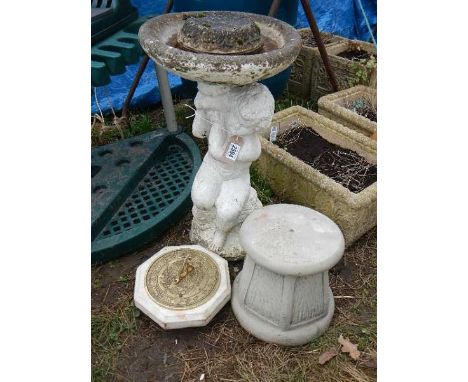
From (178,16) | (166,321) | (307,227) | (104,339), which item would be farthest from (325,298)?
(178,16)

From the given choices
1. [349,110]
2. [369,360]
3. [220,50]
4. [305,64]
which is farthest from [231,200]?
[305,64]

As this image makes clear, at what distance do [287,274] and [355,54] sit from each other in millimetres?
3357

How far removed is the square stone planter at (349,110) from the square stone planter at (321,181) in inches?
7.1

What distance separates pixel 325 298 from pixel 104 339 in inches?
48.0

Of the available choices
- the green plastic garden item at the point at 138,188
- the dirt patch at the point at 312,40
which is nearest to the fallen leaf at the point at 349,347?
the green plastic garden item at the point at 138,188

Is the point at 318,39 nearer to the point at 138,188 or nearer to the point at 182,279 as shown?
the point at 138,188

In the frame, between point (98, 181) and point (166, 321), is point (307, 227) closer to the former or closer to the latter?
point (166, 321)

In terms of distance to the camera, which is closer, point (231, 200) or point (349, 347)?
point (349, 347)

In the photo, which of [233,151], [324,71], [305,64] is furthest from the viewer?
[305,64]

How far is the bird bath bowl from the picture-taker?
176 centimetres

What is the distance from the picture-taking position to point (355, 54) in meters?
4.52

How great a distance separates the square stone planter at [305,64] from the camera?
437 cm

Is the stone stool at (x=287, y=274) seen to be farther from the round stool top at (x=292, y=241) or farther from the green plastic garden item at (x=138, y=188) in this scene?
the green plastic garden item at (x=138, y=188)

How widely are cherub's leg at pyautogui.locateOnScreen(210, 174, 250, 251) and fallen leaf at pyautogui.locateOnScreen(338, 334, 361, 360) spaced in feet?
2.91
